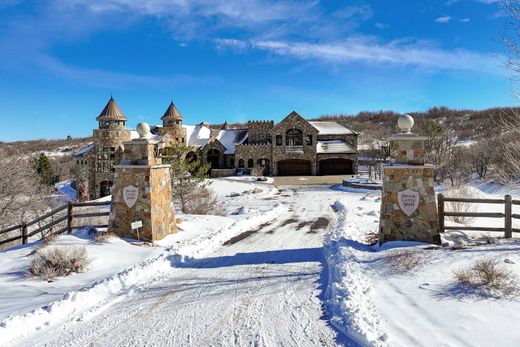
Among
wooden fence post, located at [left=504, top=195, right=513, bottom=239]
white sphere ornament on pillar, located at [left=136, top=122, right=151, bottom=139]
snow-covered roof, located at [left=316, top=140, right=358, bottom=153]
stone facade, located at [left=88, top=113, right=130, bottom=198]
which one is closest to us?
wooden fence post, located at [left=504, top=195, right=513, bottom=239]

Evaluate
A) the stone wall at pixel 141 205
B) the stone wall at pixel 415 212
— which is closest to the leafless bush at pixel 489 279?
the stone wall at pixel 415 212

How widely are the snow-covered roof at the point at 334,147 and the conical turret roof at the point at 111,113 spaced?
73.8ft

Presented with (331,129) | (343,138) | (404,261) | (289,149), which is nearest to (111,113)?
(289,149)

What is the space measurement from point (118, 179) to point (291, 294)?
6865 millimetres

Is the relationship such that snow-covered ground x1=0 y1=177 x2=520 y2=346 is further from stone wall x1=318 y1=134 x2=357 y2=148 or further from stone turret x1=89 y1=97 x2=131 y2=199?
stone wall x1=318 y1=134 x2=357 y2=148

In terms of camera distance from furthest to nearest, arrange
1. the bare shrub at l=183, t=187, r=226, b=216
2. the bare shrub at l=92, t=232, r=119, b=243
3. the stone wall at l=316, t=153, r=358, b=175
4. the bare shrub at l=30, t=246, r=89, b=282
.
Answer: the stone wall at l=316, t=153, r=358, b=175
the bare shrub at l=183, t=187, r=226, b=216
the bare shrub at l=92, t=232, r=119, b=243
the bare shrub at l=30, t=246, r=89, b=282

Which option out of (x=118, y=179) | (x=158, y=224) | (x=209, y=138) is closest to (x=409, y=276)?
(x=158, y=224)

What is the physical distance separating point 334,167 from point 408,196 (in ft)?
113

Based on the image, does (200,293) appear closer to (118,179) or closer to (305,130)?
(118,179)

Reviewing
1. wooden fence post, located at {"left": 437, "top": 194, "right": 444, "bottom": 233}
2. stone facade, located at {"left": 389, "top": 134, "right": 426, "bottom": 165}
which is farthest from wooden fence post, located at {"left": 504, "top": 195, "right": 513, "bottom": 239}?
stone facade, located at {"left": 389, "top": 134, "right": 426, "bottom": 165}

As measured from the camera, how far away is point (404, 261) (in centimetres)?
742

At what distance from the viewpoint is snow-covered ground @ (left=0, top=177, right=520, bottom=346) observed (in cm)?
482

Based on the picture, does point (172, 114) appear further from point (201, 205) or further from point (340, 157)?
point (201, 205)

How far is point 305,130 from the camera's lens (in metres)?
42.4
